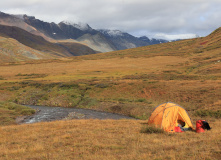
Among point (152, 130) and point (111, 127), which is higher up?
point (152, 130)

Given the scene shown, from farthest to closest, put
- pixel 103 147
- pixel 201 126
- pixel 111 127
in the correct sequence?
pixel 111 127
pixel 201 126
pixel 103 147

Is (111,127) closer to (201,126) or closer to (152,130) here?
(152,130)

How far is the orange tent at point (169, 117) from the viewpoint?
20.0 metres

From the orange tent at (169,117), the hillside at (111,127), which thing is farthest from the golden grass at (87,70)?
the orange tent at (169,117)

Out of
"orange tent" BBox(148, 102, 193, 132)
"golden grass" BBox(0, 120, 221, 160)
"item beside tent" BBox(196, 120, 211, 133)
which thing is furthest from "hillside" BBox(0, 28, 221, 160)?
"orange tent" BBox(148, 102, 193, 132)

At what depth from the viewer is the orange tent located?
20042 mm

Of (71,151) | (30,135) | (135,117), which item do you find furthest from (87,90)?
(71,151)

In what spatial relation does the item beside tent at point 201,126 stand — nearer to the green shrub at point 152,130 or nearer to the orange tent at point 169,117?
the orange tent at point 169,117

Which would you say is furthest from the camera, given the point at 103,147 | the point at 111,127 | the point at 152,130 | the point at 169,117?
the point at 111,127

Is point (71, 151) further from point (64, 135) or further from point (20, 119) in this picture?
point (20, 119)

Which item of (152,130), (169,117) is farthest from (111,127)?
(169,117)

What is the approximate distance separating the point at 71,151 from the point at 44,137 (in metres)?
5.31

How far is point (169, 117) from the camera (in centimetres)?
2044

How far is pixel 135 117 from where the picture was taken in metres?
36.0
